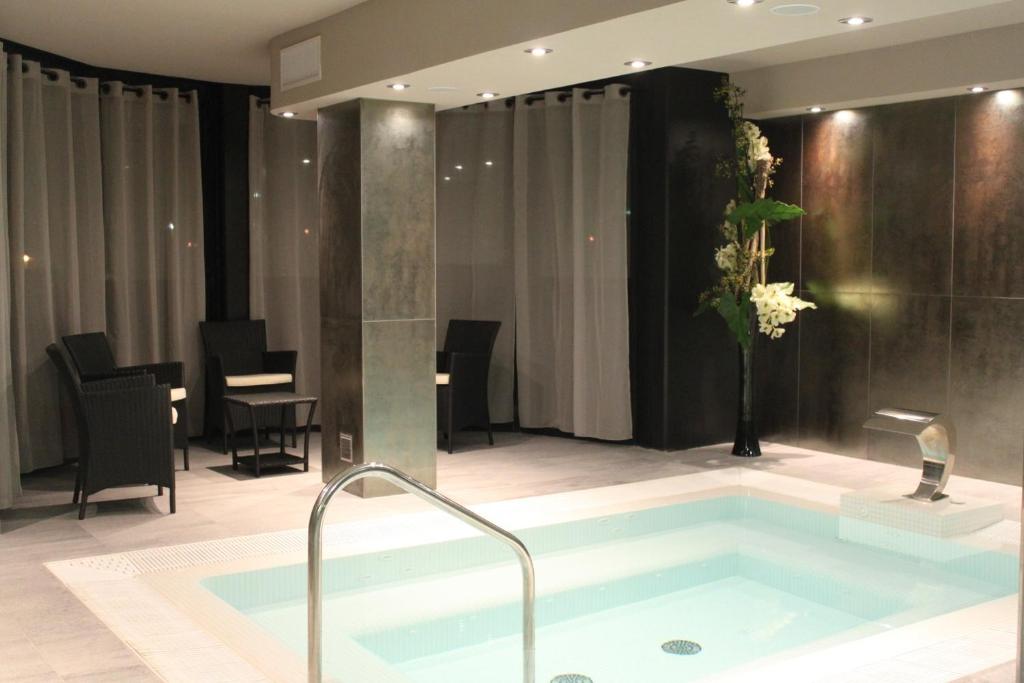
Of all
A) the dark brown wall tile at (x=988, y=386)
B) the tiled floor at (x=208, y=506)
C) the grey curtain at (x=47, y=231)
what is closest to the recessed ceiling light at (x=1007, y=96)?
the dark brown wall tile at (x=988, y=386)

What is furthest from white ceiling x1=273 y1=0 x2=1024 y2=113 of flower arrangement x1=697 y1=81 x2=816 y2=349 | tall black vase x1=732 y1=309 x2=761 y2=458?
tall black vase x1=732 y1=309 x2=761 y2=458

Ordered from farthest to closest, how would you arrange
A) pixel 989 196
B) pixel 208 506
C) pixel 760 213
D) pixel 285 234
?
pixel 285 234
pixel 760 213
pixel 989 196
pixel 208 506

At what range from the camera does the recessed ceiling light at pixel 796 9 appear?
416 centimetres

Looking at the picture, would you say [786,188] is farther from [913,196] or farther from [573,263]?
[573,263]

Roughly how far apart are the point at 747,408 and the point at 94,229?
5.31 metres

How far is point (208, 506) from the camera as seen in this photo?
Answer: 6594 mm

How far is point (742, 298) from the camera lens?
8.16 metres

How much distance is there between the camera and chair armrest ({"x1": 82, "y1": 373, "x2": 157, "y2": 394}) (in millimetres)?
6141

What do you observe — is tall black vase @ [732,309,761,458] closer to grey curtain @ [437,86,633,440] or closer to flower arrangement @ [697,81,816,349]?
flower arrangement @ [697,81,816,349]

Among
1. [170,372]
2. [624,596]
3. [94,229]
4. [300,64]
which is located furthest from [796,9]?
[94,229]

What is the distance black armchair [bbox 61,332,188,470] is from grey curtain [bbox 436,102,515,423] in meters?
2.46

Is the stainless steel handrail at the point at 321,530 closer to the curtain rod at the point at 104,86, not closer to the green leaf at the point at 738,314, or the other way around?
the green leaf at the point at 738,314

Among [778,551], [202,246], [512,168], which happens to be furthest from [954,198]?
[202,246]

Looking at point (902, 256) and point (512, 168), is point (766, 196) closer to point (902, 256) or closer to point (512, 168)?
point (902, 256)
